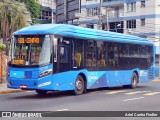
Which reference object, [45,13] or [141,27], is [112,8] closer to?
[141,27]

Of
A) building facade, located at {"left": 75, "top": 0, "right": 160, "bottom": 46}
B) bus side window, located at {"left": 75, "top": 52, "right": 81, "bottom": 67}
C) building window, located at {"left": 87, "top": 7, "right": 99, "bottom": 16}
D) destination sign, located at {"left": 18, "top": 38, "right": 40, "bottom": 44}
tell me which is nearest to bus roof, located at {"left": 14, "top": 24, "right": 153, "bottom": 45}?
destination sign, located at {"left": 18, "top": 38, "right": 40, "bottom": 44}

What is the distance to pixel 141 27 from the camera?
199 ft

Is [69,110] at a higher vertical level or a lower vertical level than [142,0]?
lower

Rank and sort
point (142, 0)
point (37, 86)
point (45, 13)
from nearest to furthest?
point (37, 86), point (142, 0), point (45, 13)

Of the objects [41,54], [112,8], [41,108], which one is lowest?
[41,108]

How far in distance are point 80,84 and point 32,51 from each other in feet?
11.3

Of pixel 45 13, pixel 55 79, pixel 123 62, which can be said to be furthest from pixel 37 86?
pixel 45 13

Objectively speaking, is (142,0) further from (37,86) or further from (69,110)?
(69,110)

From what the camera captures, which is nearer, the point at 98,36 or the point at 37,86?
the point at 37,86

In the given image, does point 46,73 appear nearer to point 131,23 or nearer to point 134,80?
point 134,80

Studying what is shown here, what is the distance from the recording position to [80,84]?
20.2 meters

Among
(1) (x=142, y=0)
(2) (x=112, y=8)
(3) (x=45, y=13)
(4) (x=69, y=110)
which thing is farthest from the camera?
(3) (x=45, y=13)

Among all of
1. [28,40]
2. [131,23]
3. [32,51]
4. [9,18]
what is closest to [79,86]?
[32,51]

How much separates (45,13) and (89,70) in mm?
58994
